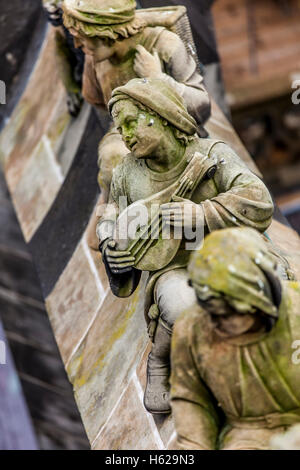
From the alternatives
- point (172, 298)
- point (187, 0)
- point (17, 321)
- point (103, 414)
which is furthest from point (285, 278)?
point (17, 321)

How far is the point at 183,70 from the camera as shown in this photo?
5.36m

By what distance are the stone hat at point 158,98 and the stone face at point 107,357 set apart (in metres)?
1.15

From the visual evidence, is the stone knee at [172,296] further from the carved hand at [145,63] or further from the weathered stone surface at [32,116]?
the weathered stone surface at [32,116]

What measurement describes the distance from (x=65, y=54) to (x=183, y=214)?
252cm

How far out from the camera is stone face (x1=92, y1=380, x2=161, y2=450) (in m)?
4.81

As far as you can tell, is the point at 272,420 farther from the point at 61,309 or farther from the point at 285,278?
the point at 61,309

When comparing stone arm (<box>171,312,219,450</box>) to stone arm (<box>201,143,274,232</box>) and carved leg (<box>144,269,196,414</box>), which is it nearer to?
carved leg (<box>144,269,196,414</box>)

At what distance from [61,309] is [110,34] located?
1718mm

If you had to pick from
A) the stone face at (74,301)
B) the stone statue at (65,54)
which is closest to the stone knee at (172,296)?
the stone face at (74,301)

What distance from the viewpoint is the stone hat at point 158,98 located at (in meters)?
4.26

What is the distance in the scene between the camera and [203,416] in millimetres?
3986

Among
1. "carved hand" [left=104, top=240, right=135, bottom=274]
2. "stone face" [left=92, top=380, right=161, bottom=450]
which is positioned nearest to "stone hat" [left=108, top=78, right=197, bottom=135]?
"carved hand" [left=104, top=240, right=135, bottom=274]

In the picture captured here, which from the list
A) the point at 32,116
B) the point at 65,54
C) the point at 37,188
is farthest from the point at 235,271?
the point at 32,116

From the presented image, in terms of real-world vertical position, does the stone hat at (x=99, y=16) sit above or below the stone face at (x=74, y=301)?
above
